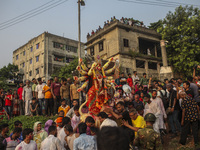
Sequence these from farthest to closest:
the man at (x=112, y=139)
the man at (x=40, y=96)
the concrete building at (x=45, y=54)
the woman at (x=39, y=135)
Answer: the concrete building at (x=45, y=54) → the man at (x=40, y=96) → the woman at (x=39, y=135) → the man at (x=112, y=139)

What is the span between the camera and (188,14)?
76.7ft

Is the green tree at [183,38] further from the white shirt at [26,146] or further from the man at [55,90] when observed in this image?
the white shirt at [26,146]

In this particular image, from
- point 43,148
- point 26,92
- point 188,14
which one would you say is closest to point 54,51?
point 188,14

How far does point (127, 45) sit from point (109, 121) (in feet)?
70.9

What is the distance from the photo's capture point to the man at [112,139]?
5.57ft

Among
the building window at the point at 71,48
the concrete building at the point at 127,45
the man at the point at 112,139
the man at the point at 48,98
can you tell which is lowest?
the man at the point at 112,139

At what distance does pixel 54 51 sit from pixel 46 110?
2878 cm

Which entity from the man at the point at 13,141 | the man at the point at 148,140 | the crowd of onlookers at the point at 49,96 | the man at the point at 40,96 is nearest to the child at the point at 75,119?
the man at the point at 13,141

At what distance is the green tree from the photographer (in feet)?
73.3

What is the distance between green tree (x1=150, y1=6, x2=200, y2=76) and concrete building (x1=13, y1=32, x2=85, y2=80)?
17.5m

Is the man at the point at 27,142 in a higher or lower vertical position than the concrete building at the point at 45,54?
lower

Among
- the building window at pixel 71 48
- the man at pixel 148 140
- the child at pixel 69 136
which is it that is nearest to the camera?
→ the man at pixel 148 140

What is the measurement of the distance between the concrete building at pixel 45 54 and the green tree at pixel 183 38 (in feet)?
57.3

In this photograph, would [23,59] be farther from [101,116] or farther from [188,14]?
[101,116]
